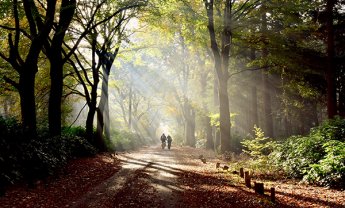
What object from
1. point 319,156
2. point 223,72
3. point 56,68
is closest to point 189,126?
point 223,72

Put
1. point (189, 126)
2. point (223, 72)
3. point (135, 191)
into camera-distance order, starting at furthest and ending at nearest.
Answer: point (189, 126), point (223, 72), point (135, 191)

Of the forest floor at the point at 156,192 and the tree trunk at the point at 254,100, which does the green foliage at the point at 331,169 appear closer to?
the forest floor at the point at 156,192

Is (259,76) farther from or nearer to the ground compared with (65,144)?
farther from the ground

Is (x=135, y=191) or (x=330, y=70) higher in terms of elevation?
(x=330, y=70)

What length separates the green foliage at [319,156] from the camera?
980 cm

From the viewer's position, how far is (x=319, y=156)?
11.2 m

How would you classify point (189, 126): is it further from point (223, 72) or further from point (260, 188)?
point (260, 188)

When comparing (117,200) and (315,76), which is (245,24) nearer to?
(315,76)

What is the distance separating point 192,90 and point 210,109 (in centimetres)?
749

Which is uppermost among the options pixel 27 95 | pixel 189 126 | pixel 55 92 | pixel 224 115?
pixel 55 92

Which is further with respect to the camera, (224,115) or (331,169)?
(224,115)

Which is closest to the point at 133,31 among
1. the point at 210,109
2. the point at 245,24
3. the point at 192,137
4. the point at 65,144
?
the point at 245,24

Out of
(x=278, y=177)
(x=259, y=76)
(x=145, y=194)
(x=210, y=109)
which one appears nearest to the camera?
(x=145, y=194)

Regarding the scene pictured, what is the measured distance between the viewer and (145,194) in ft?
31.3
